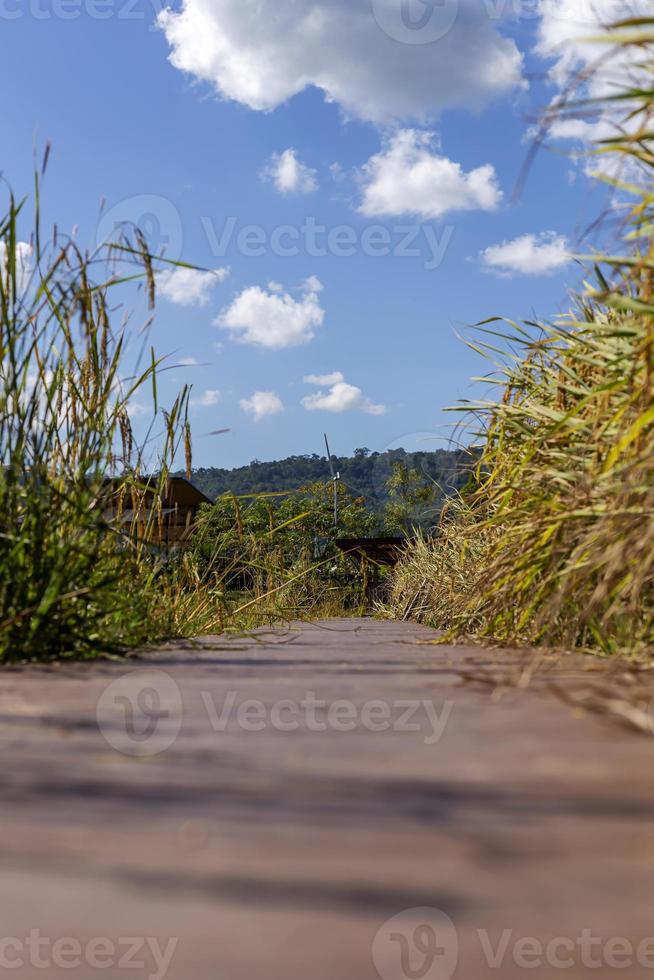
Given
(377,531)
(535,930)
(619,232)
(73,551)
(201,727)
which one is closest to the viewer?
(535,930)

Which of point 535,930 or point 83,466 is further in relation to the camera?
point 83,466

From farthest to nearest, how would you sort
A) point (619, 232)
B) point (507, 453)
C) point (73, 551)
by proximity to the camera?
point (507, 453)
point (73, 551)
point (619, 232)

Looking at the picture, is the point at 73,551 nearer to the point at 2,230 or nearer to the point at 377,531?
the point at 2,230

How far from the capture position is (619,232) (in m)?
1.24

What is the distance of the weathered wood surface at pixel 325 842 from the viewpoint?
40 cm

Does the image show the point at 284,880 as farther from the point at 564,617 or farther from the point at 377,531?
the point at 377,531

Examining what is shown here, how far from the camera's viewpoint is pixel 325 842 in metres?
0.48

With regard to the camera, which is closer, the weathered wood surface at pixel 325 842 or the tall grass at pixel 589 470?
the weathered wood surface at pixel 325 842

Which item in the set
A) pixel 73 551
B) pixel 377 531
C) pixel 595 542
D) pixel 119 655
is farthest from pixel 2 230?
pixel 377 531

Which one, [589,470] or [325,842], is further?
[589,470]

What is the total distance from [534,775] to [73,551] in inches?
49.3

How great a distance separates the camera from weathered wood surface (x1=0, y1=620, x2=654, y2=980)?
40 cm

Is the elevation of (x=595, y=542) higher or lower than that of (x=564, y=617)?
higher

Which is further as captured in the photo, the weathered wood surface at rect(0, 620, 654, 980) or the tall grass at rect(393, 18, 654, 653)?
the tall grass at rect(393, 18, 654, 653)
